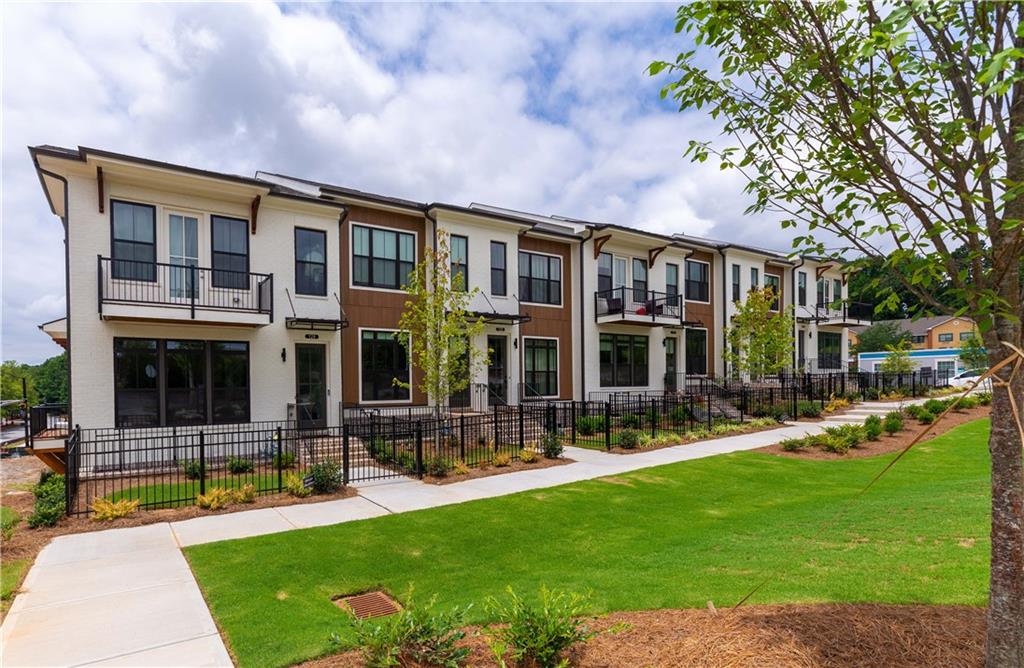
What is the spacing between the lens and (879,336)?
63594mm

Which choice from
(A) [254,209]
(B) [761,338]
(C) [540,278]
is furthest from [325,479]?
(B) [761,338]

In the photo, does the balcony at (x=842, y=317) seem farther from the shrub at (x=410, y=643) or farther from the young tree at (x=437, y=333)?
the shrub at (x=410, y=643)

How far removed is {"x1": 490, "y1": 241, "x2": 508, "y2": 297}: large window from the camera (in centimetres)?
2062

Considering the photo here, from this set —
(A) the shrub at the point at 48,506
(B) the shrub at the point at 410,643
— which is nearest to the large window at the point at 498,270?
(A) the shrub at the point at 48,506

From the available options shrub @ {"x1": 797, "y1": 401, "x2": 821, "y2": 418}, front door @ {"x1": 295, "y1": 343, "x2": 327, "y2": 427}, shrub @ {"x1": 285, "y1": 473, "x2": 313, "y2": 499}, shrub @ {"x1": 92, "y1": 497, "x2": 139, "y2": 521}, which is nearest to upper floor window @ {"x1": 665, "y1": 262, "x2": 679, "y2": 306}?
shrub @ {"x1": 797, "y1": 401, "x2": 821, "y2": 418}

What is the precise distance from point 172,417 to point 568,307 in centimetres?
1493

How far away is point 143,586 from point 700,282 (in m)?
26.7

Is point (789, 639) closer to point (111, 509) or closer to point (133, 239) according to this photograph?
→ point (111, 509)

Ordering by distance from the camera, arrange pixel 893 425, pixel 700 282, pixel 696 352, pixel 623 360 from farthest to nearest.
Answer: pixel 700 282, pixel 696 352, pixel 623 360, pixel 893 425

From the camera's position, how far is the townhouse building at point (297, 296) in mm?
13172

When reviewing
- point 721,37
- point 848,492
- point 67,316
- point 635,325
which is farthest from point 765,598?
point 635,325

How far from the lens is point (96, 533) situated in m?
8.23

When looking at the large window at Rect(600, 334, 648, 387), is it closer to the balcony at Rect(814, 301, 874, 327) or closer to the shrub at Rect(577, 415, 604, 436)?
the shrub at Rect(577, 415, 604, 436)

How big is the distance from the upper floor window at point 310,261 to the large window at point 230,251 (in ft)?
4.76
